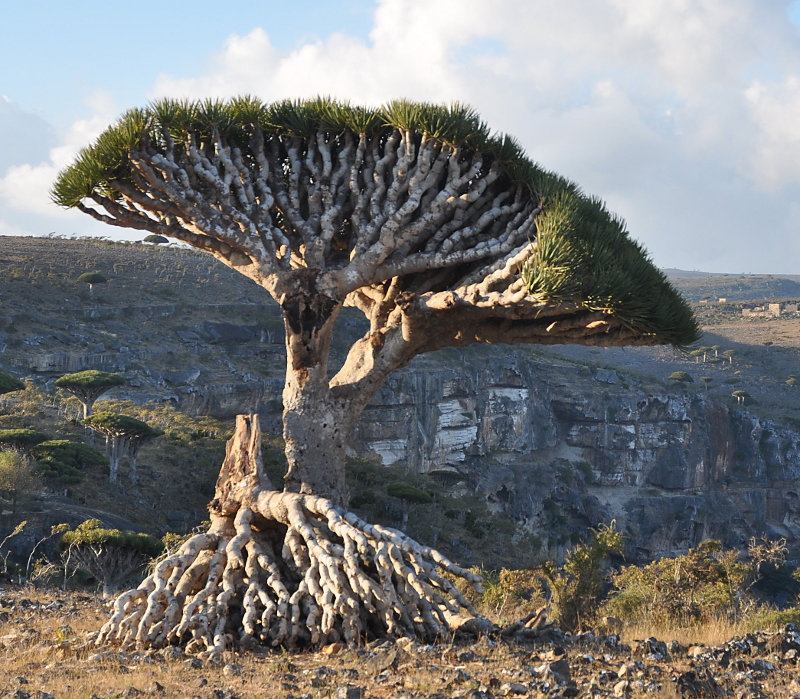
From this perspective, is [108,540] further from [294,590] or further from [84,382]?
[84,382]

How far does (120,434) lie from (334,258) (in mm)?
24426

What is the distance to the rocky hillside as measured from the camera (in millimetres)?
55719

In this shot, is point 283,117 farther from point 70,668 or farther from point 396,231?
point 70,668

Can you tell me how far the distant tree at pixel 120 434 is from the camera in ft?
102

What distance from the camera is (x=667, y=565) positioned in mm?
12406

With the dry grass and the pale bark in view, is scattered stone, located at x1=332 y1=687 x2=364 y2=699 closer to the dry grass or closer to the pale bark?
the pale bark

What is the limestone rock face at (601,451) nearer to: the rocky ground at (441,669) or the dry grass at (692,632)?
the dry grass at (692,632)

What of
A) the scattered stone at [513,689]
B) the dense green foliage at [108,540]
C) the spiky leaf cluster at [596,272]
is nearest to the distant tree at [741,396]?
the dense green foliage at [108,540]

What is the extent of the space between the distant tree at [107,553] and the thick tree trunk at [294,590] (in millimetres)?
9321

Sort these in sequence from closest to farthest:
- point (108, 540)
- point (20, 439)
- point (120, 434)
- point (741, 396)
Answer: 1. point (108, 540)
2. point (20, 439)
3. point (120, 434)
4. point (741, 396)

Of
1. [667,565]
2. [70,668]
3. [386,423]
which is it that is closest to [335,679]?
[70,668]

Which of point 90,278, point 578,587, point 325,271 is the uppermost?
point 90,278

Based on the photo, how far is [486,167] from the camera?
9898 mm

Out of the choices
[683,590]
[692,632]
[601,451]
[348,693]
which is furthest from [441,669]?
[601,451]
